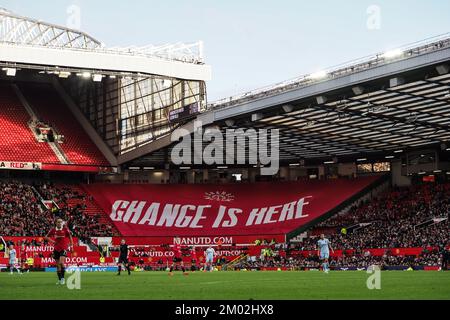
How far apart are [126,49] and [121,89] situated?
31.2ft

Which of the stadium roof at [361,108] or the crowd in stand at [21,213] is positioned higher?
the stadium roof at [361,108]

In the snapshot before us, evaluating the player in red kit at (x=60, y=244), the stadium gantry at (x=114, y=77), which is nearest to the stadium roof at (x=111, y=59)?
the stadium gantry at (x=114, y=77)

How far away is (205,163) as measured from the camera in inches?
2852

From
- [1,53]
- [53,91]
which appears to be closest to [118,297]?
[1,53]

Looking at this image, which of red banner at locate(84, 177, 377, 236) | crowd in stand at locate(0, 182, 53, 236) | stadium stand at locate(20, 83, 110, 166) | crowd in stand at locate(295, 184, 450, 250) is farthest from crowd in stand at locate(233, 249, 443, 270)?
stadium stand at locate(20, 83, 110, 166)

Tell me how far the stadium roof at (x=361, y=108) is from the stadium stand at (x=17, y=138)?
33.2ft

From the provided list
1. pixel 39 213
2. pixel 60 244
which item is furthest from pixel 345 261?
pixel 60 244

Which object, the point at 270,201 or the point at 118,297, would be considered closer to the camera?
the point at 118,297

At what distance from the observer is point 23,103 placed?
7156 centimetres

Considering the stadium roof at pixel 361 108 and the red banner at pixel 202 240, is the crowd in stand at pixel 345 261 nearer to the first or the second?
the red banner at pixel 202 240

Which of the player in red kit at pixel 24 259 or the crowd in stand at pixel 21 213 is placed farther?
the crowd in stand at pixel 21 213

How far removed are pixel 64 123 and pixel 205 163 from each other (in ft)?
46.5

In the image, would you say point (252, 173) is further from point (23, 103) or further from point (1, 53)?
point (1, 53)

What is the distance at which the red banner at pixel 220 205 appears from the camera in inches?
2650
